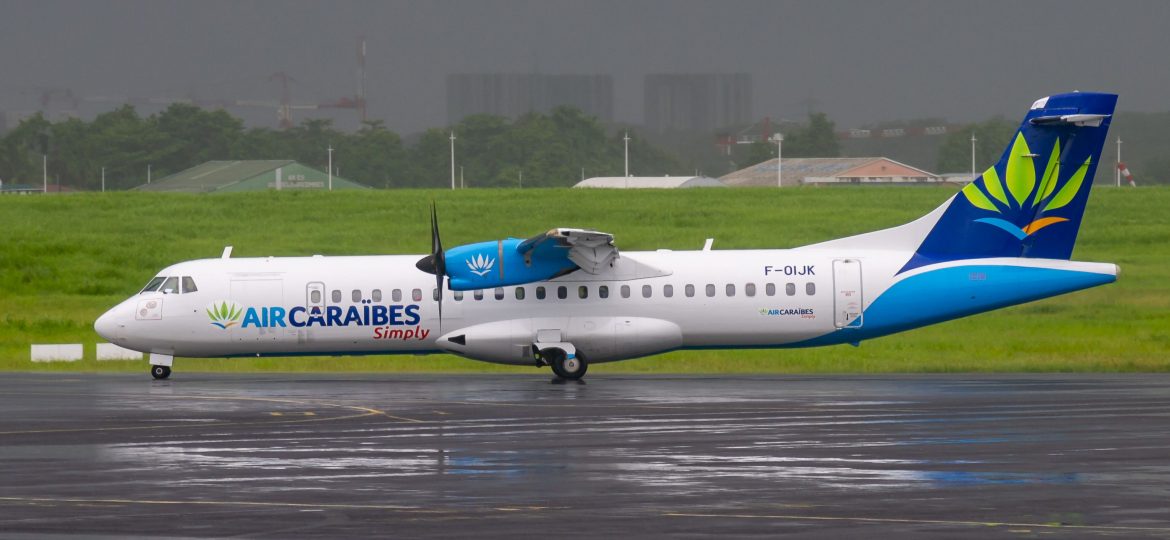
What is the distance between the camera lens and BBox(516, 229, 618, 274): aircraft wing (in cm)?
2562

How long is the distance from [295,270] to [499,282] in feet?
13.6

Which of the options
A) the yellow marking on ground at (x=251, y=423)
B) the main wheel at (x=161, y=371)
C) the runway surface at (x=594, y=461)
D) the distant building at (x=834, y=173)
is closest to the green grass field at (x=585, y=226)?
the main wheel at (x=161, y=371)

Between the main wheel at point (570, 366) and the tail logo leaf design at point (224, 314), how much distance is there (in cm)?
600

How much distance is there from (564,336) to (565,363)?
52 centimetres

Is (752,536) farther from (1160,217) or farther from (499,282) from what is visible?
(1160,217)

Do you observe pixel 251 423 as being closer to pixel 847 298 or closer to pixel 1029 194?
pixel 847 298

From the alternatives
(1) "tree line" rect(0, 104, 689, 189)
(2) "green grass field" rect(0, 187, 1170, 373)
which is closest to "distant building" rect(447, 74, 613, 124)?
(1) "tree line" rect(0, 104, 689, 189)

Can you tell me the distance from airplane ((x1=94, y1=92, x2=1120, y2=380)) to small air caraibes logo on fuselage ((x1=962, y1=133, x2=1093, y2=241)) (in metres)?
0.03

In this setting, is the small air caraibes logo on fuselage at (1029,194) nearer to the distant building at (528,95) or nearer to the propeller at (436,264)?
the propeller at (436,264)

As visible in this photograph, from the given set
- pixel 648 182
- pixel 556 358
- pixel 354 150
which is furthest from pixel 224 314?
pixel 354 150

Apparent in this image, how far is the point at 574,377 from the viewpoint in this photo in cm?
2691

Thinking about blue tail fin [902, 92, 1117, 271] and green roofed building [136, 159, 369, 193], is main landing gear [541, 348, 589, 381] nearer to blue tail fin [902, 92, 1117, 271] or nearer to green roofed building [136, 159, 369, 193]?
blue tail fin [902, 92, 1117, 271]

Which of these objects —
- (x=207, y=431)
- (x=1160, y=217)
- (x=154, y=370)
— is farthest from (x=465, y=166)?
(x=207, y=431)

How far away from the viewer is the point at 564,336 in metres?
27.0
